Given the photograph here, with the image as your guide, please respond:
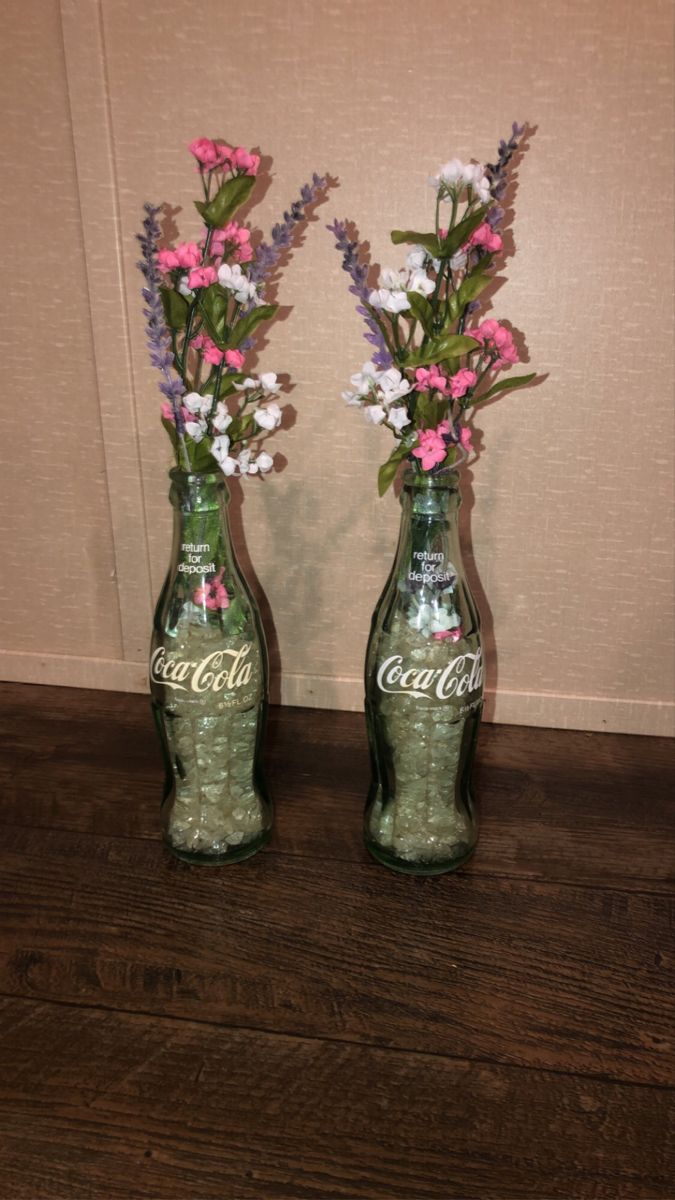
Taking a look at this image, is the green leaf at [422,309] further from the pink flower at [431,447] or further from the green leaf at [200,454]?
the green leaf at [200,454]

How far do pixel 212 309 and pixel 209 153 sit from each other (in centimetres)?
11

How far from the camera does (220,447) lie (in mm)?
721

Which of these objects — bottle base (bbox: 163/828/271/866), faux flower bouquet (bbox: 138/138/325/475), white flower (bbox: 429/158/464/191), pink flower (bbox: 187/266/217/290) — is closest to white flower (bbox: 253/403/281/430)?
faux flower bouquet (bbox: 138/138/325/475)

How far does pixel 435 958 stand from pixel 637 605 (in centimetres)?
51

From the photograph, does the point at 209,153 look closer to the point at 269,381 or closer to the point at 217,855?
the point at 269,381

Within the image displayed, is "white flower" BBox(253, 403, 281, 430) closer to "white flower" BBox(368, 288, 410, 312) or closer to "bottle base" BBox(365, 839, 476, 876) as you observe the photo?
"white flower" BBox(368, 288, 410, 312)

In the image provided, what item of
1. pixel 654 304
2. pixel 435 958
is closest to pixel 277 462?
pixel 654 304

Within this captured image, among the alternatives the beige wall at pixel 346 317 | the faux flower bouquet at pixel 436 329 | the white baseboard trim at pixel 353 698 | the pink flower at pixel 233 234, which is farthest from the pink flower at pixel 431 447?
the white baseboard trim at pixel 353 698

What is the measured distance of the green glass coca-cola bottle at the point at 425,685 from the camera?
→ 29.3 inches

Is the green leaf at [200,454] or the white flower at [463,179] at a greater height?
the white flower at [463,179]

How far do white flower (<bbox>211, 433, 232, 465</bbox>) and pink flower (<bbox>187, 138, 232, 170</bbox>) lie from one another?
0.69 feet

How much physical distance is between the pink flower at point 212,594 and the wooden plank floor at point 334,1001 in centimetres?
25

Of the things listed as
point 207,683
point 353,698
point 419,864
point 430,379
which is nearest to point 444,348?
point 430,379

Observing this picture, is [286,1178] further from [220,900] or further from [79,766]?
[79,766]
